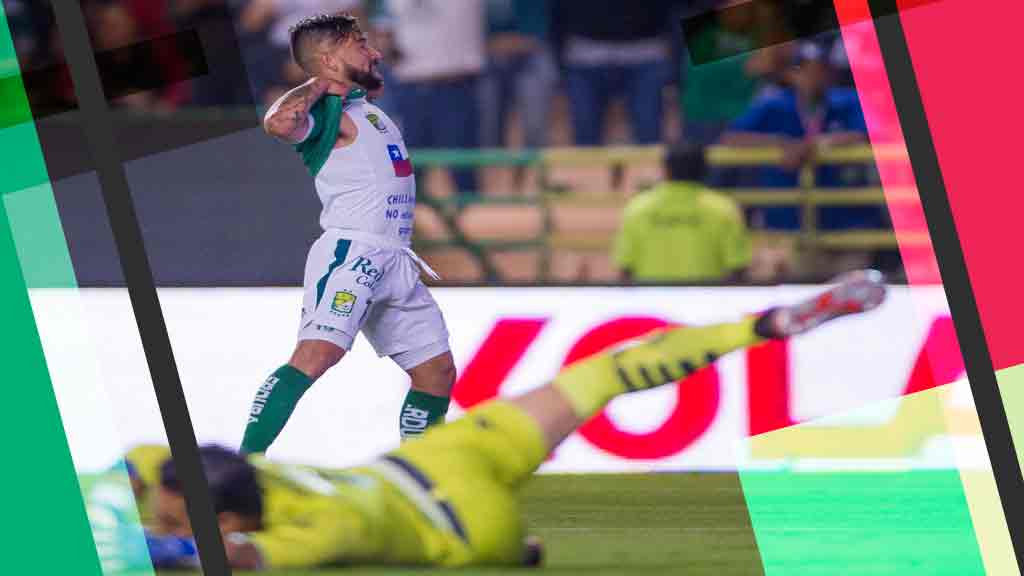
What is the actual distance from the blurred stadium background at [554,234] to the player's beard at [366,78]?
1224 mm

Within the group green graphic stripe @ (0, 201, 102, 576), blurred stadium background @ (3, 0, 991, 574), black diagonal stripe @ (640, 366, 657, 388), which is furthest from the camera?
blurred stadium background @ (3, 0, 991, 574)

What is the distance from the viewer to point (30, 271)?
6898 millimetres

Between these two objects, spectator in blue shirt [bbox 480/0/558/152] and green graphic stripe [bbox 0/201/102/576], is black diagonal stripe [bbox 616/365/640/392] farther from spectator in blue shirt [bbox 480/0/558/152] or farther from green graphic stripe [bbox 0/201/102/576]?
spectator in blue shirt [bbox 480/0/558/152]

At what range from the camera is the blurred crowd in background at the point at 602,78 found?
7.74m

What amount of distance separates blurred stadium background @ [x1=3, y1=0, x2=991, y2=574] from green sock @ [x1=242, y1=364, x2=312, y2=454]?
2.51 ft

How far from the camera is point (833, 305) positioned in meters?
5.87

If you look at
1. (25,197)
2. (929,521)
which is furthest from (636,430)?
(25,197)

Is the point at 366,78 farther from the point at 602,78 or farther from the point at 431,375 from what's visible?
the point at 602,78

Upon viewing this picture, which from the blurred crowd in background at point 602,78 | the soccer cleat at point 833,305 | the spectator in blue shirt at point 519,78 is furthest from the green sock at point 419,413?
the spectator in blue shirt at point 519,78

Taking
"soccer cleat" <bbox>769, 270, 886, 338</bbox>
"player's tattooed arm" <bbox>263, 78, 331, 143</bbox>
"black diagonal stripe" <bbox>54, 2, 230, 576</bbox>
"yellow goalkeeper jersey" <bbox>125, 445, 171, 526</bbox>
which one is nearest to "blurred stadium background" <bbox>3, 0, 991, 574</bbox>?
"soccer cleat" <bbox>769, 270, 886, 338</bbox>

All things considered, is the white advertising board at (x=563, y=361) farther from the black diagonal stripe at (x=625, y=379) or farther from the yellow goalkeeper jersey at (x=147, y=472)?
the yellow goalkeeper jersey at (x=147, y=472)

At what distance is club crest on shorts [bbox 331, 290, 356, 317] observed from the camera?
482 centimetres

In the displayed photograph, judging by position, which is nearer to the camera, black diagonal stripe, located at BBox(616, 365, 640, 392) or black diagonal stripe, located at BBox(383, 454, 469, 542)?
black diagonal stripe, located at BBox(383, 454, 469, 542)

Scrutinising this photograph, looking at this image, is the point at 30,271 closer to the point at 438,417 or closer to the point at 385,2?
the point at 385,2
